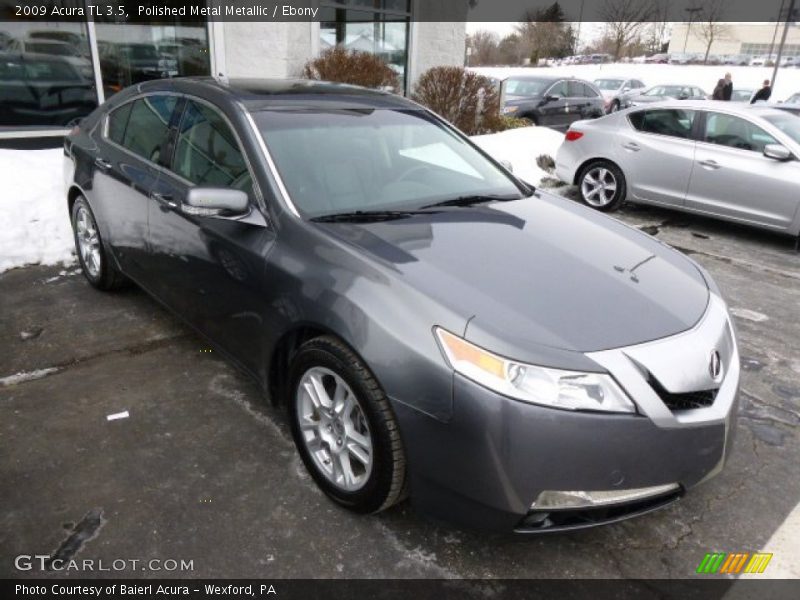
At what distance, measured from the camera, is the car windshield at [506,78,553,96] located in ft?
46.8

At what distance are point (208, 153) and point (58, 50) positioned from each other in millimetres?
6564

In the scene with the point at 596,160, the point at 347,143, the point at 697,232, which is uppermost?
the point at 347,143

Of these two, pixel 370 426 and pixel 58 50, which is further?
pixel 58 50

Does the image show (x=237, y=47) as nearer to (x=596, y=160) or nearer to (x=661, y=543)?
(x=596, y=160)

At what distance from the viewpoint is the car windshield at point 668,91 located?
71.0 feet

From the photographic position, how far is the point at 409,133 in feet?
11.4

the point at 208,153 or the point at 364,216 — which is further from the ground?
the point at 208,153

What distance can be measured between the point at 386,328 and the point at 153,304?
2841mm

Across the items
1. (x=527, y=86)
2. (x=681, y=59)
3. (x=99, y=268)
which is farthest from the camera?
(x=681, y=59)

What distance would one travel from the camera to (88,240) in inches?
175

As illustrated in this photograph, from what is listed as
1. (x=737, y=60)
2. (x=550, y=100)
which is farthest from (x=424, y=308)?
(x=737, y=60)

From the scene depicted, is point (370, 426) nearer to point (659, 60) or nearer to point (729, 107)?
point (729, 107)

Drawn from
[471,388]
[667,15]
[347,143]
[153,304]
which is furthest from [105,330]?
[667,15]

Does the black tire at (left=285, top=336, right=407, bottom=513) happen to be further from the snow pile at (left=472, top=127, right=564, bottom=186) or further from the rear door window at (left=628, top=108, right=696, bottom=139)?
the snow pile at (left=472, top=127, right=564, bottom=186)
